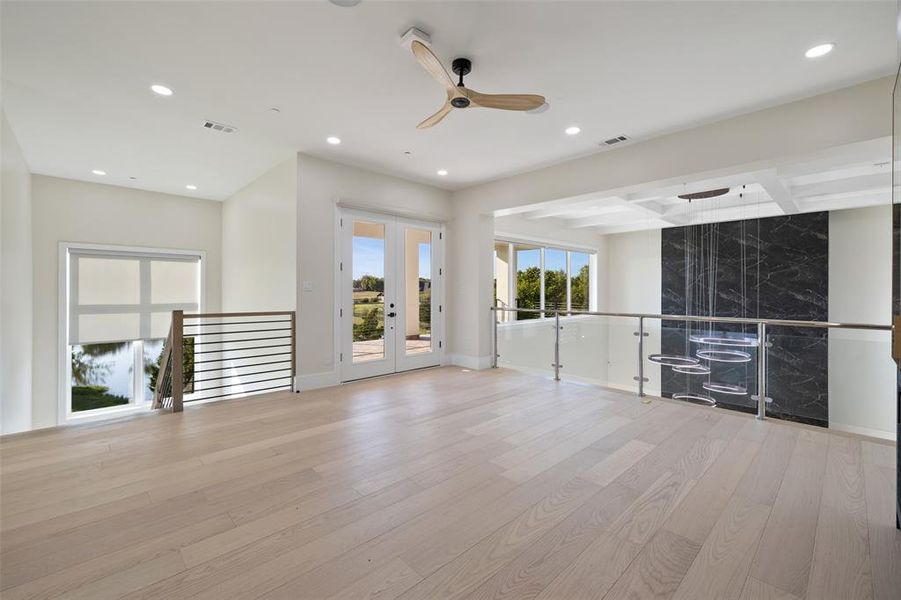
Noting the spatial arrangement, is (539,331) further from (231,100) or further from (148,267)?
(148,267)

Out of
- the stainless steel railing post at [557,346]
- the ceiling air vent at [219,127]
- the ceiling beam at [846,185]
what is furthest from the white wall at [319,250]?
the ceiling beam at [846,185]

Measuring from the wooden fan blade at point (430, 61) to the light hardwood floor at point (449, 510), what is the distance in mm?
2516

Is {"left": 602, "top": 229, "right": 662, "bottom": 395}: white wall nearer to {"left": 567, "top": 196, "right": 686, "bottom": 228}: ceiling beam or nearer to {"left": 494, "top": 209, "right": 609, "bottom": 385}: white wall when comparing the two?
{"left": 494, "top": 209, "right": 609, "bottom": 385}: white wall

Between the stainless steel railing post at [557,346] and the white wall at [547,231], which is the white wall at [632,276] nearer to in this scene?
the white wall at [547,231]

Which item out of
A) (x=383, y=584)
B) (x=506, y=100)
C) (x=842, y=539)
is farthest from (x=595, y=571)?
(x=506, y=100)

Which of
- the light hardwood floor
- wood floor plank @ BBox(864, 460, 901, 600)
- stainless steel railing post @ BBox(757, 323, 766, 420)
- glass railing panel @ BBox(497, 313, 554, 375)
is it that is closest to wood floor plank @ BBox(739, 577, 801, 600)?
the light hardwood floor

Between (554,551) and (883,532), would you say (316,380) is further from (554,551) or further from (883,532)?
(883,532)

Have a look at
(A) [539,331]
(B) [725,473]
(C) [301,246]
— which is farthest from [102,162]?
(B) [725,473]

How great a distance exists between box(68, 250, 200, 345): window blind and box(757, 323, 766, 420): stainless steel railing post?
8.10 metres

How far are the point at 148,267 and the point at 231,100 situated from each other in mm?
4710

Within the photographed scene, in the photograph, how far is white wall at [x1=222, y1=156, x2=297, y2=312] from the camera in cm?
480

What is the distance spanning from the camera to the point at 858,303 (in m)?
6.52

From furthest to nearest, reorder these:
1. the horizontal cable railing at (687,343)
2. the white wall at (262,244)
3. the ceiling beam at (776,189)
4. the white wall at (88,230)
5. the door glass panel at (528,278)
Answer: the door glass panel at (528,278) < the white wall at (88,230) < the white wall at (262,244) < the ceiling beam at (776,189) < the horizontal cable railing at (687,343)

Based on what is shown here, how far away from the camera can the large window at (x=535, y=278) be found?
7789mm
